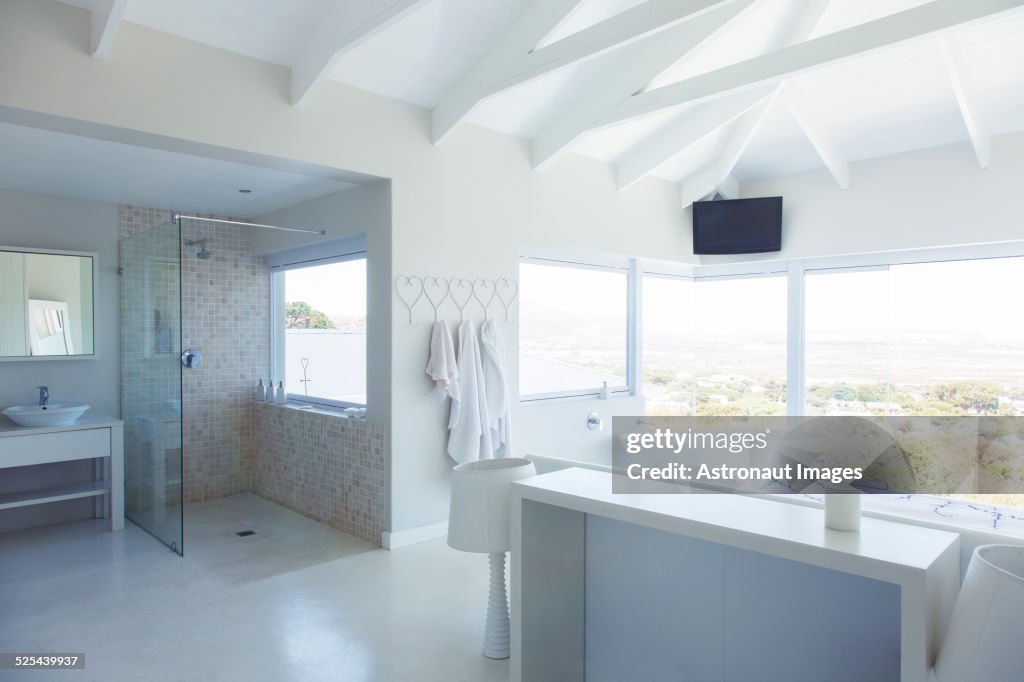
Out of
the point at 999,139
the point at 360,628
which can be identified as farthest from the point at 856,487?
the point at 999,139

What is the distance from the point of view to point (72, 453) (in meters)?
4.29

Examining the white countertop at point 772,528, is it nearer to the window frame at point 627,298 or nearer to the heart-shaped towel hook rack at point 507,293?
the heart-shaped towel hook rack at point 507,293

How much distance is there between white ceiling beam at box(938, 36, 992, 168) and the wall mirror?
222 inches

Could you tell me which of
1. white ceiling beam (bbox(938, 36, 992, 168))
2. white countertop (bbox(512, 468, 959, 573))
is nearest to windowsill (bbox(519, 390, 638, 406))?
white countertop (bbox(512, 468, 959, 573))

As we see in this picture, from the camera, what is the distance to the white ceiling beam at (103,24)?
2.64 meters

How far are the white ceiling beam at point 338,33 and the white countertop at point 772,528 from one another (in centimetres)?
205

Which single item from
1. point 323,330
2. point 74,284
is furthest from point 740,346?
point 74,284

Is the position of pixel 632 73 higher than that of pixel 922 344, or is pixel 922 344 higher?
pixel 632 73

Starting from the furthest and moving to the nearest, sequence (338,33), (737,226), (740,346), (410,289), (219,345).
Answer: (740,346) < (737,226) < (219,345) < (410,289) < (338,33)

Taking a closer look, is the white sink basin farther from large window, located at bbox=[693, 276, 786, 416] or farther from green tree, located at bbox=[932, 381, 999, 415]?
green tree, located at bbox=[932, 381, 999, 415]

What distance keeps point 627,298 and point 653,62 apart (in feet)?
8.40

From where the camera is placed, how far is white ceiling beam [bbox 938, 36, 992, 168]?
3.62 m

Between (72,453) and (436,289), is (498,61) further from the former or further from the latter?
(72,453)

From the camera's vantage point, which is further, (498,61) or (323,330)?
(323,330)
